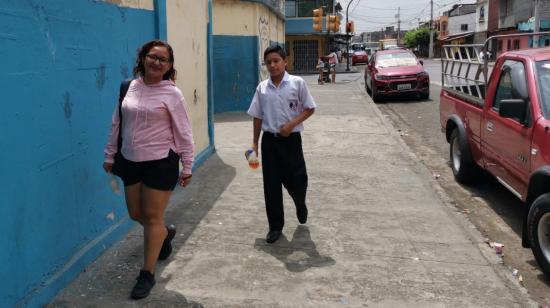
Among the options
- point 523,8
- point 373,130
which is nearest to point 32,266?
point 373,130

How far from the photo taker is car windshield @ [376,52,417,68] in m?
17.1

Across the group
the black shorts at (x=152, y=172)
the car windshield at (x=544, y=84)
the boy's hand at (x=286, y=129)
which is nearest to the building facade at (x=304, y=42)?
the car windshield at (x=544, y=84)

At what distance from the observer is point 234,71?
13.6 meters

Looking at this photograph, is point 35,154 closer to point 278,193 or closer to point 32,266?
point 32,266

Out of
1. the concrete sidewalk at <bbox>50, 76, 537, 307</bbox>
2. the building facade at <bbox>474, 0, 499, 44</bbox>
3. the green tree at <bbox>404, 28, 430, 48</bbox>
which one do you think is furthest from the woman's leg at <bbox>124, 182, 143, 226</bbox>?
the green tree at <bbox>404, 28, 430, 48</bbox>

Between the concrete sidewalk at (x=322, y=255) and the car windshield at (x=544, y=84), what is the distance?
1.29m

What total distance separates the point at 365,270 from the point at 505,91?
2.81 m

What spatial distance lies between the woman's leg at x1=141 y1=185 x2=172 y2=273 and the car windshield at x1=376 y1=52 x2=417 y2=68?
14.4 meters

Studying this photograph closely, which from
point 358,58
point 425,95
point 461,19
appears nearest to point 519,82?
point 425,95

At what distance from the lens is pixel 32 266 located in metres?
3.26

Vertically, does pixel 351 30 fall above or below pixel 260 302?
above

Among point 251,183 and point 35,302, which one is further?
point 251,183

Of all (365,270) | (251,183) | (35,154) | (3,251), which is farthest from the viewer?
(251,183)

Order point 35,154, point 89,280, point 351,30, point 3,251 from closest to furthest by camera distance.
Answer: point 3,251 → point 35,154 → point 89,280 → point 351,30
